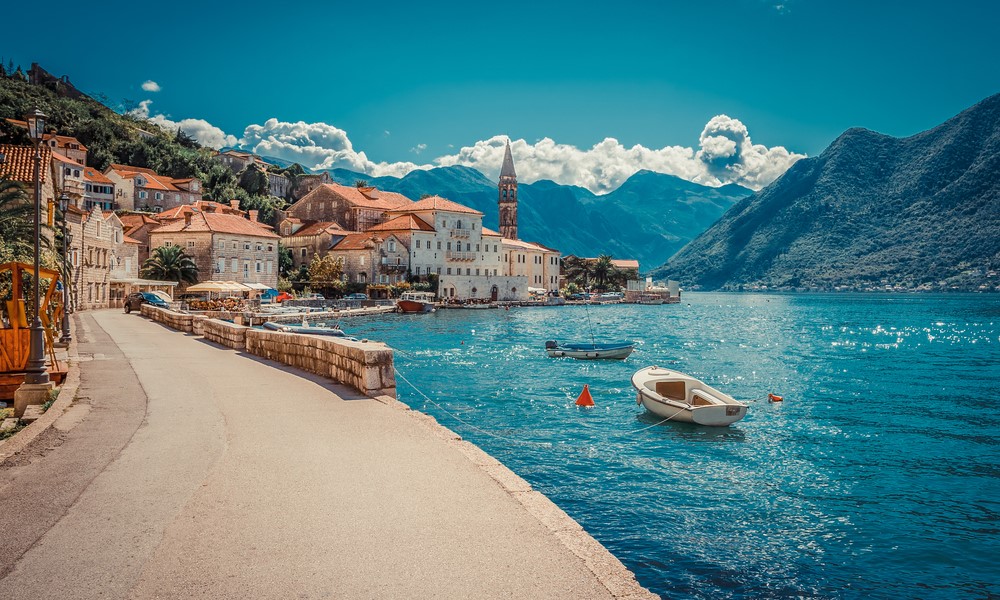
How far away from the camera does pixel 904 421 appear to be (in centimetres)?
2111

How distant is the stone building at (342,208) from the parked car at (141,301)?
47.4 metres

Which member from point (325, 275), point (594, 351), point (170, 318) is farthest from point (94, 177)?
point (594, 351)

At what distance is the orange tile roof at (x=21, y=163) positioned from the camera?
2851 centimetres

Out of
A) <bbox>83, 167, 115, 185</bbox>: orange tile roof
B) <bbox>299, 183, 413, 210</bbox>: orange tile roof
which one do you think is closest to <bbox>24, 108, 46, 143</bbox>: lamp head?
<bbox>299, 183, 413, 210</bbox>: orange tile roof

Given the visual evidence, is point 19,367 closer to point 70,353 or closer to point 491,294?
point 70,353

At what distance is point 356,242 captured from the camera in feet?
295

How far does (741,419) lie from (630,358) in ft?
67.0

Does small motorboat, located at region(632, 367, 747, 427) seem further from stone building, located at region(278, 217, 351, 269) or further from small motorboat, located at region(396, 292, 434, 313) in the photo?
stone building, located at region(278, 217, 351, 269)

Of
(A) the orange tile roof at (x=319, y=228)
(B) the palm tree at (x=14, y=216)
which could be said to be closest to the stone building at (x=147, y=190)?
(A) the orange tile roof at (x=319, y=228)

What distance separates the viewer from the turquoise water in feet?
31.3

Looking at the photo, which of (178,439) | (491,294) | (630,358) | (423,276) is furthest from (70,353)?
(491,294)

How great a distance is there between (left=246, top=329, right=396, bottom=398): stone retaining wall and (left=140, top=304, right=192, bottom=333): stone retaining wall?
13647 mm

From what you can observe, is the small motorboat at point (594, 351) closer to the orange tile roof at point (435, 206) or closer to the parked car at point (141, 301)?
the parked car at point (141, 301)

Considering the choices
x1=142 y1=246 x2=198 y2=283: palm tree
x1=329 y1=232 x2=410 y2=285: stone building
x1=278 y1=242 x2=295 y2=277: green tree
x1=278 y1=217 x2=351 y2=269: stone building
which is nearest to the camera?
x1=142 y1=246 x2=198 y2=283: palm tree
